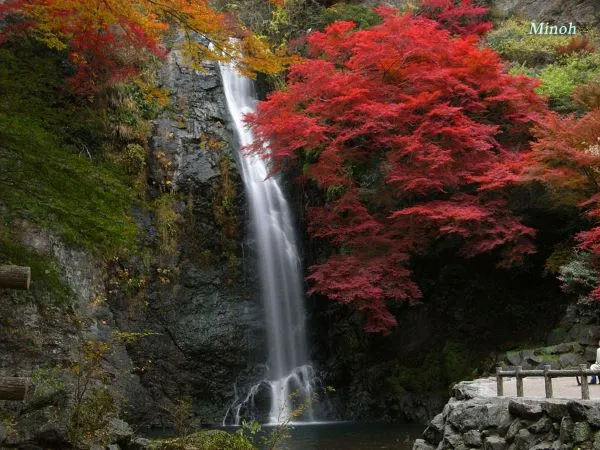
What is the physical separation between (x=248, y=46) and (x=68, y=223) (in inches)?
138

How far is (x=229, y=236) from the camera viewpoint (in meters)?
17.3

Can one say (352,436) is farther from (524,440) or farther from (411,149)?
(411,149)

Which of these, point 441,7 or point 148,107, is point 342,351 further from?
point 441,7

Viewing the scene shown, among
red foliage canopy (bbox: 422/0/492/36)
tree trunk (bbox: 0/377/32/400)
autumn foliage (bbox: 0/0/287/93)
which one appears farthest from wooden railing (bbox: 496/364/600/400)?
red foliage canopy (bbox: 422/0/492/36)

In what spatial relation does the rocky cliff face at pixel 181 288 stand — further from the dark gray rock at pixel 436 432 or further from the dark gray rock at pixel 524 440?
the dark gray rock at pixel 524 440

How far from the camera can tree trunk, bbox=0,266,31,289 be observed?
557 centimetres

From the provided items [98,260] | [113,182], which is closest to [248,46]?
[113,182]

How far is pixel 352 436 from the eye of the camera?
1255cm

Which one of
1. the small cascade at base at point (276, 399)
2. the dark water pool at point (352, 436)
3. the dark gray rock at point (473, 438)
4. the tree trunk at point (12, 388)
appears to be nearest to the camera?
the tree trunk at point (12, 388)

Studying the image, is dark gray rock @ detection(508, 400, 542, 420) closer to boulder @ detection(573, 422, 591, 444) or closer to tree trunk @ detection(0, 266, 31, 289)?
boulder @ detection(573, 422, 591, 444)

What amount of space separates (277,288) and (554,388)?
910 centimetres

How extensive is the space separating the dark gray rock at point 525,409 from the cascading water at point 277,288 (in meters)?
8.13

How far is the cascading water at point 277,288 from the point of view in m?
15.8

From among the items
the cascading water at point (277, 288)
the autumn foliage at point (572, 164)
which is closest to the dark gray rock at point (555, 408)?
the autumn foliage at point (572, 164)
